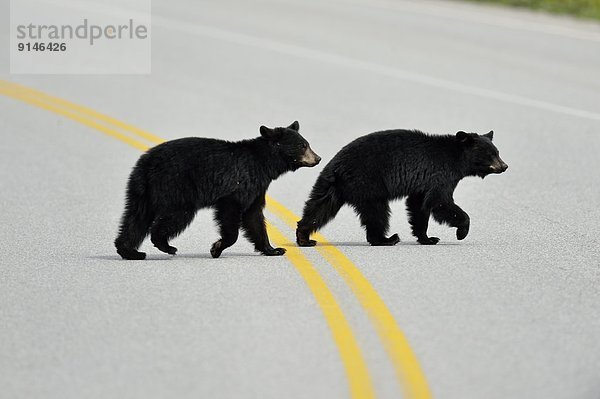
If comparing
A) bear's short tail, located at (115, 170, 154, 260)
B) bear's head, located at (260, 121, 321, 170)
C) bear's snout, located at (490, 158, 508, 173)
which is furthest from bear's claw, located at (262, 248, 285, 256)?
bear's snout, located at (490, 158, 508, 173)

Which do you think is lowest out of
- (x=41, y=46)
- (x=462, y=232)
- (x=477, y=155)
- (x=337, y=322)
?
(x=41, y=46)

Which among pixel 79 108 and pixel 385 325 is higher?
pixel 385 325

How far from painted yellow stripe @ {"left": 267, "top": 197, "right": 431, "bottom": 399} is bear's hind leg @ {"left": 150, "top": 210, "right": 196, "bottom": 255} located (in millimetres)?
1184

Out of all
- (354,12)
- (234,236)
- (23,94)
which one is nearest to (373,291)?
(234,236)

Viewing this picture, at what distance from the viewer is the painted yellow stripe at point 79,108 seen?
17.1m

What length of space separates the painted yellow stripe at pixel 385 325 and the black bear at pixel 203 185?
71 centimetres

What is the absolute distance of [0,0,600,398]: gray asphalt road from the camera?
7.78m

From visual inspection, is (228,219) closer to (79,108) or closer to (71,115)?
(71,115)

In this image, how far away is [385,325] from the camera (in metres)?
8.67

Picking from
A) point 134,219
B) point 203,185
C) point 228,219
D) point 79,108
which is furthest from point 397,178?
point 79,108

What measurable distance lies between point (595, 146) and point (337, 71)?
21.0 feet

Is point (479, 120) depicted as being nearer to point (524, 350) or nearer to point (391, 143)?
point (391, 143)

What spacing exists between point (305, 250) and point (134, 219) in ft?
5.00

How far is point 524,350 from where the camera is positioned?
8.12 metres
